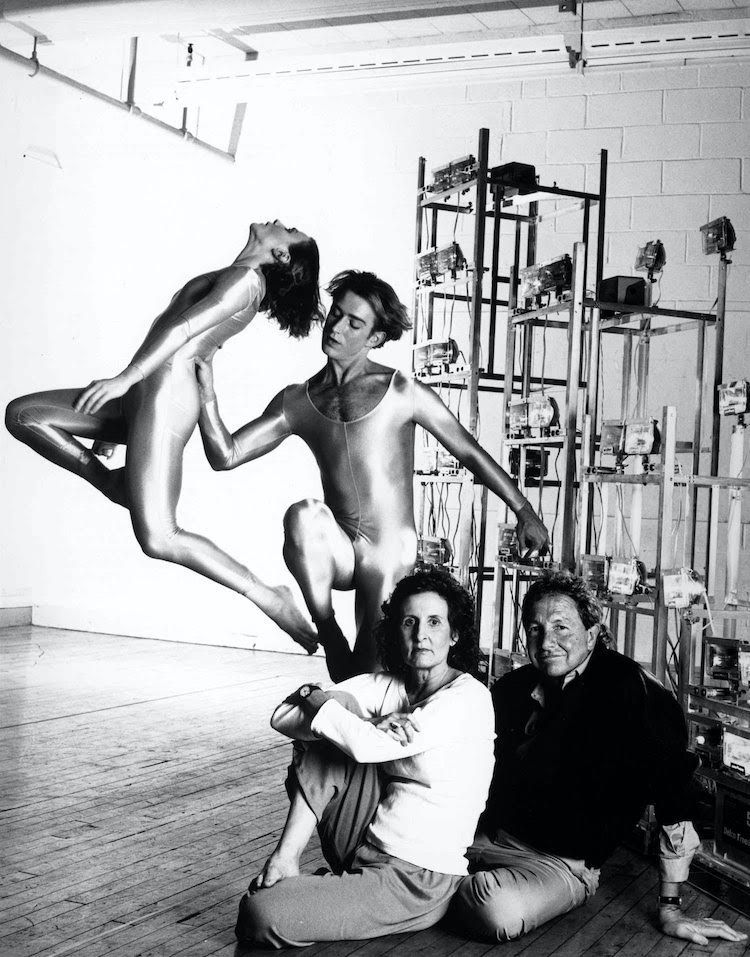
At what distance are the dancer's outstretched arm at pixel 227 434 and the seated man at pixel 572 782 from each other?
4.01 feet

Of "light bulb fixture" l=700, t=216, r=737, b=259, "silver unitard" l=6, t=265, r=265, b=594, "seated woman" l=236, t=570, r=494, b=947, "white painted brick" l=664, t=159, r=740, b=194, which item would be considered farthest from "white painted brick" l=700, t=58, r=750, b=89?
"seated woman" l=236, t=570, r=494, b=947

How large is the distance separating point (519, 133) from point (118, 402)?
10.4 ft

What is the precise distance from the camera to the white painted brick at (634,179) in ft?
19.0

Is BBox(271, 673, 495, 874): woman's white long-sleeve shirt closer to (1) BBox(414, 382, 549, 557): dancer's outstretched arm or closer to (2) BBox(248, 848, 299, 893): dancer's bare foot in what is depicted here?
(2) BBox(248, 848, 299, 893): dancer's bare foot

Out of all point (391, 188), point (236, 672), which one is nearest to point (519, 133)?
point (391, 188)

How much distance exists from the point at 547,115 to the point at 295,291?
2.73m

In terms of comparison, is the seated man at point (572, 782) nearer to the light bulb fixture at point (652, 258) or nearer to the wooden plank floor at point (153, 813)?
the wooden plank floor at point (153, 813)

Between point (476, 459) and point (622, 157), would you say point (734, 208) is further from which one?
point (476, 459)

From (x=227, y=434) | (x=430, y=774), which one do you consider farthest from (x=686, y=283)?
(x=430, y=774)

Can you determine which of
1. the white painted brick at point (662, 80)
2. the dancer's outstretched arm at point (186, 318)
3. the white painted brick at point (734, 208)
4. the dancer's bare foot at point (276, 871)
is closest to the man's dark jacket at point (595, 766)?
the dancer's bare foot at point (276, 871)

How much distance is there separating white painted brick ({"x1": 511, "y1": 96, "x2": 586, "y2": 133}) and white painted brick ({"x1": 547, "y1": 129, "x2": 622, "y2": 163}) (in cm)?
5

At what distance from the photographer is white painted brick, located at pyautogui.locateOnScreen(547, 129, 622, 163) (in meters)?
5.84

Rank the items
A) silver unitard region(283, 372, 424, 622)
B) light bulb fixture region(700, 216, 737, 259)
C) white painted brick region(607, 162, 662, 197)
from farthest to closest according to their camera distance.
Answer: white painted brick region(607, 162, 662, 197) → light bulb fixture region(700, 216, 737, 259) → silver unitard region(283, 372, 424, 622)

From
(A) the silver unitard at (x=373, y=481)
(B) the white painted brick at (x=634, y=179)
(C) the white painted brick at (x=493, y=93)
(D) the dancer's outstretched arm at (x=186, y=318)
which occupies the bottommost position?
(A) the silver unitard at (x=373, y=481)
